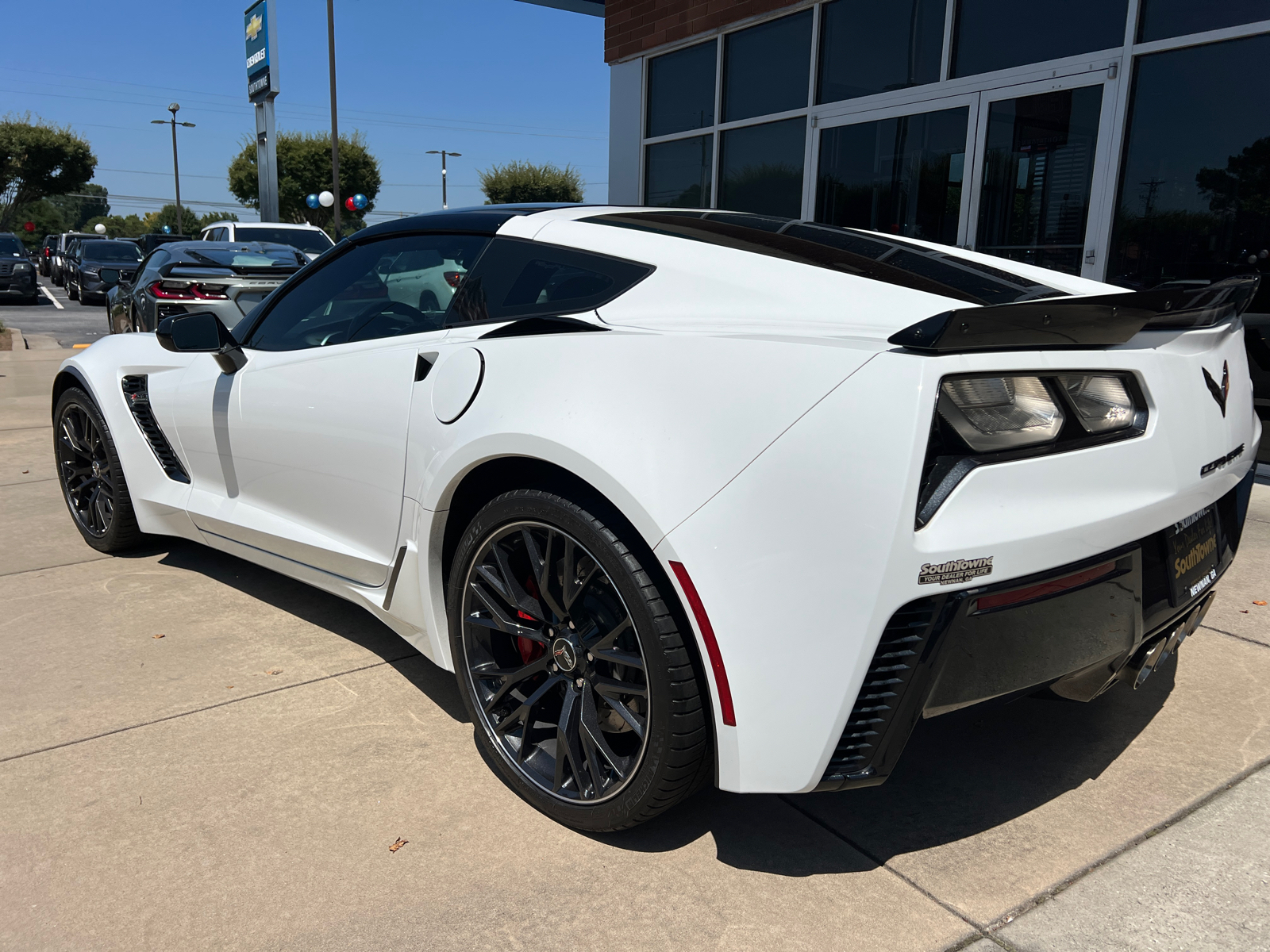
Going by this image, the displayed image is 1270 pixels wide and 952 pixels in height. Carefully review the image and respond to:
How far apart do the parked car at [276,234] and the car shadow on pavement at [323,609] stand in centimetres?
1168

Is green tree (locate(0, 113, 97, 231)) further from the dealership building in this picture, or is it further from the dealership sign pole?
the dealership building

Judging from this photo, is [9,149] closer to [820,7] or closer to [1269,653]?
[820,7]

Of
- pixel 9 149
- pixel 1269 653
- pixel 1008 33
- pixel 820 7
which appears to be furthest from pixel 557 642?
pixel 9 149

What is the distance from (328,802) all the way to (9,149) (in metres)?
66.3

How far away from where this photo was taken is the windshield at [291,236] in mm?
15289

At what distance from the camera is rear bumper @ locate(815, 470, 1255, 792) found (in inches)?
68.2

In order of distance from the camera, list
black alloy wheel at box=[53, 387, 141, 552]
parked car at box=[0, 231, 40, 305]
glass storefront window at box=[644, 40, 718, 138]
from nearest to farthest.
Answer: black alloy wheel at box=[53, 387, 141, 552]
glass storefront window at box=[644, 40, 718, 138]
parked car at box=[0, 231, 40, 305]

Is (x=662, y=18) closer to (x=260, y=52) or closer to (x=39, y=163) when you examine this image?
(x=260, y=52)

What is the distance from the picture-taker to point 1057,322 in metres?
1.81

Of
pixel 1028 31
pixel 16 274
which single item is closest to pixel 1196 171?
pixel 1028 31

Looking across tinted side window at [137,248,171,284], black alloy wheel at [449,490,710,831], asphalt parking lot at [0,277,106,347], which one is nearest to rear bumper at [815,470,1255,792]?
black alloy wheel at [449,490,710,831]

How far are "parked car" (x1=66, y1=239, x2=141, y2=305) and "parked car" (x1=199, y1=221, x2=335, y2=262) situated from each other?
882 cm

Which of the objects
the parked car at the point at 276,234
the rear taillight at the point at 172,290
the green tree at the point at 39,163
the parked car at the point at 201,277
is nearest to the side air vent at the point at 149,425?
the parked car at the point at 201,277

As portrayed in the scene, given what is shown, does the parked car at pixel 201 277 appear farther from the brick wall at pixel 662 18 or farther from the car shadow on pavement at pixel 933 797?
the car shadow on pavement at pixel 933 797
